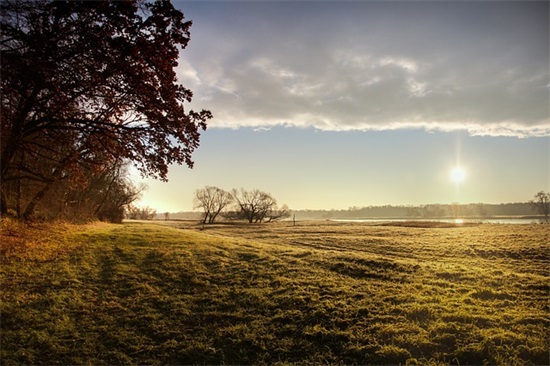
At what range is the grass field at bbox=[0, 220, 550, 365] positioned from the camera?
7.17m

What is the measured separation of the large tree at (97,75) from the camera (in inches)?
323

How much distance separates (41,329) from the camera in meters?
8.16

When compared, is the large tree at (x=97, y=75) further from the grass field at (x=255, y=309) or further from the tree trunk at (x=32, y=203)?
the tree trunk at (x=32, y=203)

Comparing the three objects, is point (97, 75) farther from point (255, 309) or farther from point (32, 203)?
point (32, 203)

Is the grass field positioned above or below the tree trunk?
below

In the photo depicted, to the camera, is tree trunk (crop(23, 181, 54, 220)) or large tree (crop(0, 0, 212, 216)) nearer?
large tree (crop(0, 0, 212, 216))

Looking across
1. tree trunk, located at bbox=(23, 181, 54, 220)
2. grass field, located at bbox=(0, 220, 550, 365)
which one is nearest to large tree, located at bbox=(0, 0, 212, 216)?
grass field, located at bbox=(0, 220, 550, 365)

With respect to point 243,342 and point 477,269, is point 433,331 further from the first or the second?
point 477,269

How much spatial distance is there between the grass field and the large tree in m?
4.10

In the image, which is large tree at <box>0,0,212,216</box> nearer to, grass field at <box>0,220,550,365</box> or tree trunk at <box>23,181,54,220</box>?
grass field at <box>0,220,550,365</box>

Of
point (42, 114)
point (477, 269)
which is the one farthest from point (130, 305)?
point (477, 269)

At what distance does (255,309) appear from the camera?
9.77m

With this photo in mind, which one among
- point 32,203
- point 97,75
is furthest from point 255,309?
point 32,203

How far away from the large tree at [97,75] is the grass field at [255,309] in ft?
13.5
